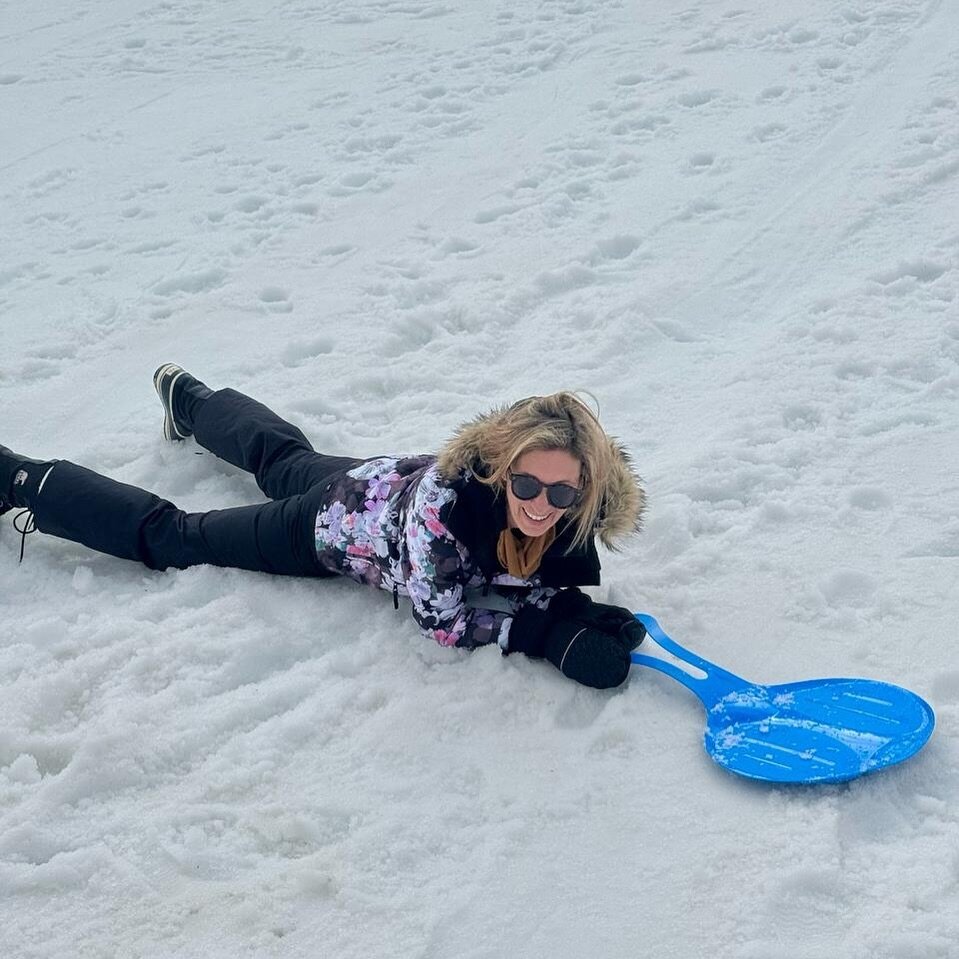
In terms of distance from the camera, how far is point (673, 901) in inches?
92.4

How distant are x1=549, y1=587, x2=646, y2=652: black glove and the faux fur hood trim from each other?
0.68 ft

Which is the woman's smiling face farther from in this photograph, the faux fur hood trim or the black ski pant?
the black ski pant

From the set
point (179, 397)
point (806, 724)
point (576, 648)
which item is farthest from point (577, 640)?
point (179, 397)

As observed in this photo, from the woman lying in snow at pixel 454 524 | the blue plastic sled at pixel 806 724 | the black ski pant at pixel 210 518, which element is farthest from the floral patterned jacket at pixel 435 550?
the blue plastic sled at pixel 806 724

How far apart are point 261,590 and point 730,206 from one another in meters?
3.75

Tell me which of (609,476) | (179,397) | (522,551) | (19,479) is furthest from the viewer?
(179,397)

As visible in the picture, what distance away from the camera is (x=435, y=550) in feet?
9.55

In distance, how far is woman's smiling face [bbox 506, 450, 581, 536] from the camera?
9.01ft

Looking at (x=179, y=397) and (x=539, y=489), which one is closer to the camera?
(x=539, y=489)

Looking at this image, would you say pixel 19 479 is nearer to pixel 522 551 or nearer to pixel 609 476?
pixel 522 551

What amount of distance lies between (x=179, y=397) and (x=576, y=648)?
1962 millimetres

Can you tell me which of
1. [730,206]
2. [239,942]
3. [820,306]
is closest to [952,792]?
[239,942]

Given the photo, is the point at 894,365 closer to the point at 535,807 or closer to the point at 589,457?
the point at 589,457

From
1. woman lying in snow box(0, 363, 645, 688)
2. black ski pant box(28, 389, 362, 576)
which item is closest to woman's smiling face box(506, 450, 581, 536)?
woman lying in snow box(0, 363, 645, 688)
